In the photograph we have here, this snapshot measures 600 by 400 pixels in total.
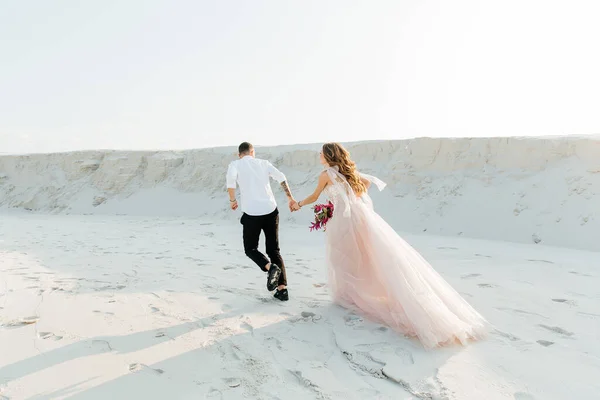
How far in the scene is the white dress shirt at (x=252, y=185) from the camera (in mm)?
4227

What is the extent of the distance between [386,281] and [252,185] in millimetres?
1721

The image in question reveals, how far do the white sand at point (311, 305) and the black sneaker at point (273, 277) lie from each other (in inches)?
8.1

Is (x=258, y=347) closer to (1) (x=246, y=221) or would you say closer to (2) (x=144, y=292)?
(1) (x=246, y=221)

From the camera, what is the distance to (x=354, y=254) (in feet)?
12.5

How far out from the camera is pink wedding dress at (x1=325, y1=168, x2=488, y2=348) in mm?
3119

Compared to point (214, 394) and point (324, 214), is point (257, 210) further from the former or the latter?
point (214, 394)

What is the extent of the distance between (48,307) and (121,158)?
16.8 m

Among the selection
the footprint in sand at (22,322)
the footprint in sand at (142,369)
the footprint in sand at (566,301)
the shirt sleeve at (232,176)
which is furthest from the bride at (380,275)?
the footprint in sand at (22,322)

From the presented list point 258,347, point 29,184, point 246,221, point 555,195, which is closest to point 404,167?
point 555,195

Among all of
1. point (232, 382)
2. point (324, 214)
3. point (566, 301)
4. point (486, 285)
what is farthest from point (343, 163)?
point (566, 301)

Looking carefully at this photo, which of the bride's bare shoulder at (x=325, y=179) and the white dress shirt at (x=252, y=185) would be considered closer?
the bride's bare shoulder at (x=325, y=179)

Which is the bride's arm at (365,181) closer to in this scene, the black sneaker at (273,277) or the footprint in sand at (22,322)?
the black sneaker at (273,277)

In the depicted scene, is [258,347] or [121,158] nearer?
[258,347]

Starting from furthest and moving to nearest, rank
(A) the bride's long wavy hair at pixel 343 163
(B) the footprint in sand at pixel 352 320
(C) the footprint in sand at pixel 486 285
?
(C) the footprint in sand at pixel 486 285
(A) the bride's long wavy hair at pixel 343 163
(B) the footprint in sand at pixel 352 320
